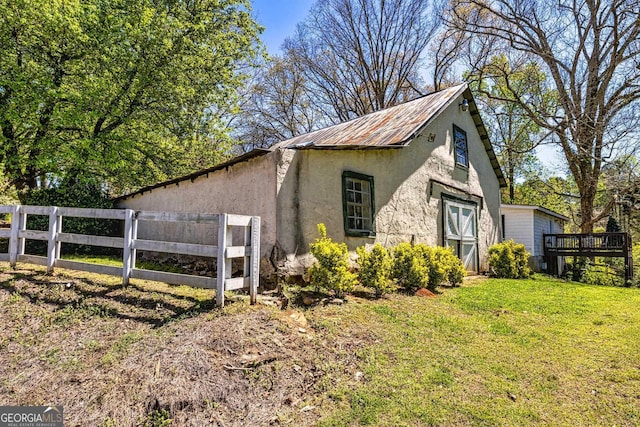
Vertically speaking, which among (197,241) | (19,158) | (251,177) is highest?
(19,158)

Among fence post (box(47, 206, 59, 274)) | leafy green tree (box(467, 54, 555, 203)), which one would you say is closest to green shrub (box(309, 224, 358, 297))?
fence post (box(47, 206, 59, 274))

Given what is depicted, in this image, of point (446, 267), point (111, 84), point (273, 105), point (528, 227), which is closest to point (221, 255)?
point (446, 267)

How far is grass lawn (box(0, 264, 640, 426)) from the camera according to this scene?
11.2 feet

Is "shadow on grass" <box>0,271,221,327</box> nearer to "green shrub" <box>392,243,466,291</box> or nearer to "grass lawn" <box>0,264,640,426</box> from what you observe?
"grass lawn" <box>0,264,640,426</box>

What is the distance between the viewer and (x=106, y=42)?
1215 cm

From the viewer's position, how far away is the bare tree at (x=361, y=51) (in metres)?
22.9

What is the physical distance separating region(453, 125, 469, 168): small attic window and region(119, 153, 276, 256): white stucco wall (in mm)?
7870

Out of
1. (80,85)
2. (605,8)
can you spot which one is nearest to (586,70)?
(605,8)

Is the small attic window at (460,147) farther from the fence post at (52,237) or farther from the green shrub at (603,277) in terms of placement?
the fence post at (52,237)

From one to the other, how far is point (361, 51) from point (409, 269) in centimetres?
2014

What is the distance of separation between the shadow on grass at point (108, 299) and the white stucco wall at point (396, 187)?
2.21 metres

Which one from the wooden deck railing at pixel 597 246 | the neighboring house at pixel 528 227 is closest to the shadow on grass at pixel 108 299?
the wooden deck railing at pixel 597 246

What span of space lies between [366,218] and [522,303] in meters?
3.89

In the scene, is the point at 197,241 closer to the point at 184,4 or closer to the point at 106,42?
the point at 106,42
